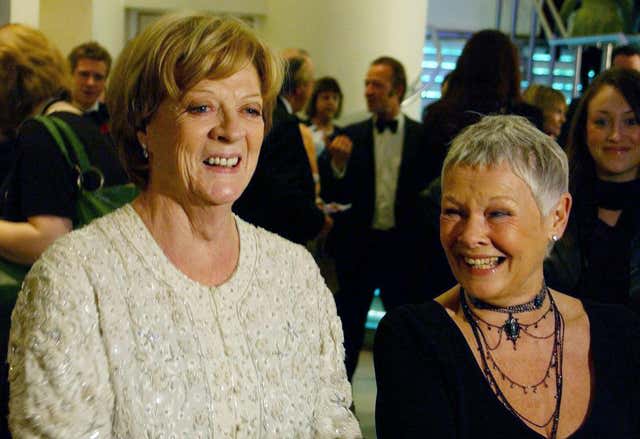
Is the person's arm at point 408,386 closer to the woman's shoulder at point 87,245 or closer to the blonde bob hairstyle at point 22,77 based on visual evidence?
the woman's shoulder at point 87,245

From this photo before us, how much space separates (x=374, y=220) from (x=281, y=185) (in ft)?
4.47

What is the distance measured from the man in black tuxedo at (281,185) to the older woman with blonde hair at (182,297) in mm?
1877

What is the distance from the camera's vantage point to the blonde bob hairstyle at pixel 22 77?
3402 millimetres

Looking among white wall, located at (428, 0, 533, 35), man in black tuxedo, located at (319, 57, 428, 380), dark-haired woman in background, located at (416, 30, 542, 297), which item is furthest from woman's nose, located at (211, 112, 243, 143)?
white wall, located at (428, 0, 533, 35)

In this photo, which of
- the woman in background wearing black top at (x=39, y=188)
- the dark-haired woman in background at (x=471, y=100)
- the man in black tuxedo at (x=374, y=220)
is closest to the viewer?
the woman in background wearing black top at (x=39, y=188)

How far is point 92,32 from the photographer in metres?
9.01

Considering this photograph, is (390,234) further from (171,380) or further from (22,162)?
(171,380)

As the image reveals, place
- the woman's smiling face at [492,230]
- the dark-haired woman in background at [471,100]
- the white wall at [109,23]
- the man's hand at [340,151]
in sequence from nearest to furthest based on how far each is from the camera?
the woman's smiling face at [492,230]
the dark-haired woman in background at [471,100]
the man's hand at [340,151]
the white wall at [109,23]

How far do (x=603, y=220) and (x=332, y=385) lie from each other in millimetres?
1381

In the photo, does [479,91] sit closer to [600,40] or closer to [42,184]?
[42,184]

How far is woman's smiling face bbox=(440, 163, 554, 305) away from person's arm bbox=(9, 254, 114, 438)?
809 mm

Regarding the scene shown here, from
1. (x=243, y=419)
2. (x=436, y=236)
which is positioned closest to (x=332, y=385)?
(x=243, y=419)

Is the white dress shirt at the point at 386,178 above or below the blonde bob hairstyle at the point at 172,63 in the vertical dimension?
below

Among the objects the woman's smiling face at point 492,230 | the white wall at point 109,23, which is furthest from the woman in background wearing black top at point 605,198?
the white wall at point 109,23
